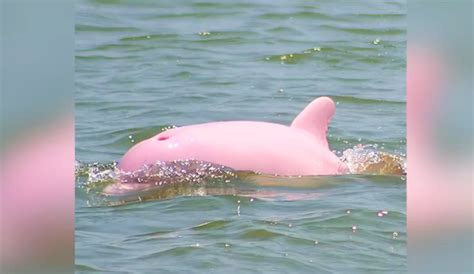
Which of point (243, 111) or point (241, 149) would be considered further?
point (243, 111)

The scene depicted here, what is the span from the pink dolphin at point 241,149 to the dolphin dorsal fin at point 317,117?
0.08 meters

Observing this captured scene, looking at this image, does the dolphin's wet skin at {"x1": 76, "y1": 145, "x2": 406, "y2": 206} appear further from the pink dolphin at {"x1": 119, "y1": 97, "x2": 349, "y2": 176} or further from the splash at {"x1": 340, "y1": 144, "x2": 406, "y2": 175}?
the splash at {"x1": 340, "y1": 144, "x2": 406, "y2": 175}

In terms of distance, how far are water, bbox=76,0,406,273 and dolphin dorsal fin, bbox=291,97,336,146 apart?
0.84ft

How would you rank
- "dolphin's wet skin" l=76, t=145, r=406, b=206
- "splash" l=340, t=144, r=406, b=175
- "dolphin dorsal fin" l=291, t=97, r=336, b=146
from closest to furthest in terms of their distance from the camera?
"dolphin's wet skin" l=76, t=145, r=406, b=206 < "dolphin dorsal fin" l=291, t=97, r=336, b=146 < "splash" l=340, t=144, r=406, b=175

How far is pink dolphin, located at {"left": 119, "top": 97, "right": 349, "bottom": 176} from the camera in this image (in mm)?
4547

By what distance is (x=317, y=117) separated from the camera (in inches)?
191

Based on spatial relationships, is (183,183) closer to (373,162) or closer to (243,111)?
(373,162)

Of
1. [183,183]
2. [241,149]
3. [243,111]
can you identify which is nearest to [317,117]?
[241,149]

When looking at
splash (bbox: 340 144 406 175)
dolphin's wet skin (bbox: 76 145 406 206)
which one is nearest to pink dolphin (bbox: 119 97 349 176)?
dolphin's wet skin (bbox: 76 145 406 206)

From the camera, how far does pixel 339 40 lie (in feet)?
29.6

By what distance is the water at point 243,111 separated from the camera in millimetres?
3834

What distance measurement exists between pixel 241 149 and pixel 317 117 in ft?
1.46
